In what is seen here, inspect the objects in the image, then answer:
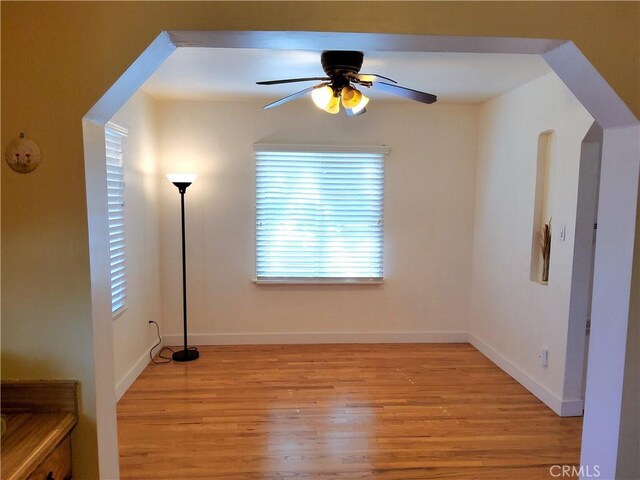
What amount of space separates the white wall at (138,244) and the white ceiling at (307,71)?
0.37m

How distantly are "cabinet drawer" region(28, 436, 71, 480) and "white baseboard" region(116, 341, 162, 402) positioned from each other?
1865mm

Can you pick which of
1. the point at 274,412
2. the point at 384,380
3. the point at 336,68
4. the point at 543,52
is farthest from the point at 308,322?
the point at 543,52

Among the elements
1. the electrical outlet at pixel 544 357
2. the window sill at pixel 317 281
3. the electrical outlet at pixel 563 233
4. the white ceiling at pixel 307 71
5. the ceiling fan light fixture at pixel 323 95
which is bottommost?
the electrical outlet at pixel 544 357

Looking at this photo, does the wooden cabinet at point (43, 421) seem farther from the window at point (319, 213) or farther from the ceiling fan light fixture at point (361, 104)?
the window at point (319, 213)

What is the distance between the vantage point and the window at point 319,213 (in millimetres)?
4121

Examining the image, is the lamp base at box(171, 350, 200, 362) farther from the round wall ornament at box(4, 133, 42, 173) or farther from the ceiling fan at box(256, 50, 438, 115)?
the round wall ornament at box(4, 133, 42, 173)

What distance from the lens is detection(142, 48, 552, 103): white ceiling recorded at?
2.62 meters

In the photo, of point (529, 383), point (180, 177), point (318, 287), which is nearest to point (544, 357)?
point (529, 383)

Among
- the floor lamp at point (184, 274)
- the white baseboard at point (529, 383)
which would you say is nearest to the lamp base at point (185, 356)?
the floor lamp at point (184, 274)

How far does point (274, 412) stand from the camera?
116 inches

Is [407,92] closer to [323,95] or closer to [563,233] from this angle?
[323,95]

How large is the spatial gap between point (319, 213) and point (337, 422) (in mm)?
2041

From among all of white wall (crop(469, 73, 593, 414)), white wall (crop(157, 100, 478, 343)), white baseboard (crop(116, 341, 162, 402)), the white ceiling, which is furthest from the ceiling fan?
white baseboard (crop(116, 341, 162, 402))

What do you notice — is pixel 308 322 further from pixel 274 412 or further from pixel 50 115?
pixel 50 115
